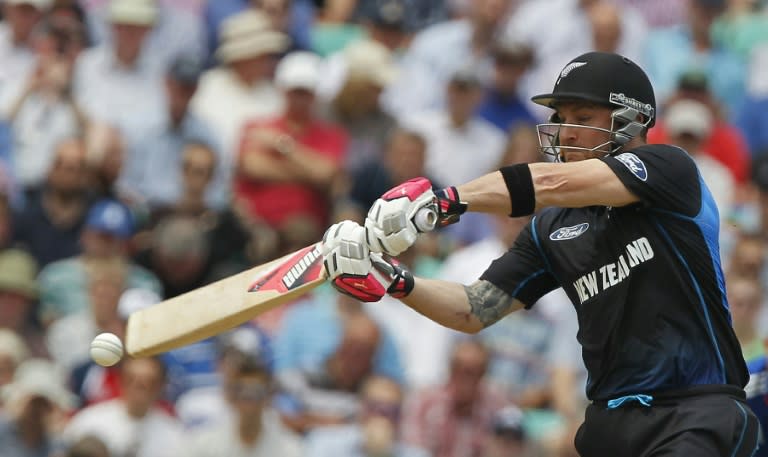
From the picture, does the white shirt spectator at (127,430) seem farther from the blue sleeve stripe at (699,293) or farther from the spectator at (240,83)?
the blue sleeve stripe at (699,293)

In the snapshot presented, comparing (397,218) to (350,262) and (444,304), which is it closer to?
(350,262)

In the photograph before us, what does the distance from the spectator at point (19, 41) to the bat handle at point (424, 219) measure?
295 inches

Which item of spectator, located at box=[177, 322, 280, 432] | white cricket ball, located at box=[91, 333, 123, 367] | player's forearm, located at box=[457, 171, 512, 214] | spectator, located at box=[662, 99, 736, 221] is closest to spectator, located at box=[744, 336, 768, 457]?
player's forearm, located at box=[457, 171, 512, 214]

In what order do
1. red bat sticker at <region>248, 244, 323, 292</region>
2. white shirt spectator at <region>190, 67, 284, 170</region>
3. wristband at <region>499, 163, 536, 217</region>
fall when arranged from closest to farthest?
1. wristband at <region>499, 163, 536, 217</region>
2. red bat sticker at <region>248, 244, 323, 292</region>
3. white shirt spectator at <region>190, 67, 284, 170</region>

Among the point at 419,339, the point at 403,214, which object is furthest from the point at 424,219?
the point at 419,339

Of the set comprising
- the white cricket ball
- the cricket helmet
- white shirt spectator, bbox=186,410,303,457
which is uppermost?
the cricket helmet

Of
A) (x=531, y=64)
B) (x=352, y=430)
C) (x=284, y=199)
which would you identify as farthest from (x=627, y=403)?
(x=531, y=64)

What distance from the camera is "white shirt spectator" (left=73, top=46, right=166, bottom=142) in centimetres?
1190

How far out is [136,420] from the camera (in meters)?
9.73

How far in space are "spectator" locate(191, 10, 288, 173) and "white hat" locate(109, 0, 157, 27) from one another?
0.65m

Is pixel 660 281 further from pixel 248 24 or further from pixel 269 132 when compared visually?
pixel 248 24

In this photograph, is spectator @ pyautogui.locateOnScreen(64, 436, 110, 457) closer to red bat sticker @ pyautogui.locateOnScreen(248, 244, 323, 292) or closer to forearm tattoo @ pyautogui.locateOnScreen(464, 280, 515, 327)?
red bat sticker @ pyautogui.locateOnScreen(248, 244, 323, 292)

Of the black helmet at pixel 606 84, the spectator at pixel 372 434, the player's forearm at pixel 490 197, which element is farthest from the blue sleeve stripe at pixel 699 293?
the spectator at pixel 372 434

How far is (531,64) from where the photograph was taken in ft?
40.6
